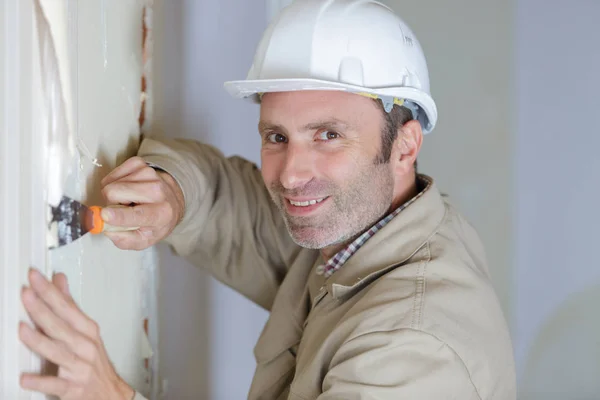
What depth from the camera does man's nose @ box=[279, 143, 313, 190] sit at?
4.56 feet

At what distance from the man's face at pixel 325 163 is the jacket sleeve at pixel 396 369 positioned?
1.09 feet

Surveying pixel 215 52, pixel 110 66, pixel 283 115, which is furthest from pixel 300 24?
pixel 215 52

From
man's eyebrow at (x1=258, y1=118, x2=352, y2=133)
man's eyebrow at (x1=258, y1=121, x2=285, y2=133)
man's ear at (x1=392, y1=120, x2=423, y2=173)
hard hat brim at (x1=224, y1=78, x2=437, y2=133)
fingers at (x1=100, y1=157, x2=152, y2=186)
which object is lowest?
fingers at (x1=100, y1=157, x2=152, y2=186)

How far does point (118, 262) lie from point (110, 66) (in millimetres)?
415

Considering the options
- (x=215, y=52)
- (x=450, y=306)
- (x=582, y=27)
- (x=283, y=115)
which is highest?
(x=582, y=27)

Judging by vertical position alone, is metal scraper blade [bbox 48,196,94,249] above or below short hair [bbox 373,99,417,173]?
below

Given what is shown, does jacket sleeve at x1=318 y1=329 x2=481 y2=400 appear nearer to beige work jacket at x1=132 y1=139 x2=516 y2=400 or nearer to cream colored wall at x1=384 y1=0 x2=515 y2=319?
beige work jacket at x1=132 y1=139 x2=516 y2=400

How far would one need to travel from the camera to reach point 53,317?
0.95 metres

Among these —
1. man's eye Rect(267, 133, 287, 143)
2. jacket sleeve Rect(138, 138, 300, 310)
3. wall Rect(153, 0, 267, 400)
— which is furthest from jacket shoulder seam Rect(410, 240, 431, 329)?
wall Rect(153, 0, 267, 400)

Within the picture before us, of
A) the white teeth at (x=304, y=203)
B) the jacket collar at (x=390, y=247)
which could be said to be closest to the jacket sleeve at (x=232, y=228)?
the white teeth at (x=304, y=203)

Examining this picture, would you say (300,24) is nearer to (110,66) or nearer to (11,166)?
(110,66)

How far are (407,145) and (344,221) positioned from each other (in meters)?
0.24

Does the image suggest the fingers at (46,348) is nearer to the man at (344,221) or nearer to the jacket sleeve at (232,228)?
the man at (344,221)

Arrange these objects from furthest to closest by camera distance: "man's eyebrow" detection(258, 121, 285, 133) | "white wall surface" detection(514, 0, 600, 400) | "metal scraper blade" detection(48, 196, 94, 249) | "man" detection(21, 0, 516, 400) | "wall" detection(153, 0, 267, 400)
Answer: "white wall surface" detection(514, 0, 600, 400), "wall" detection(153, 0, 267, 400), "man's eyebrow" detection(258, 121, 285, 133), "man" detection(21, 0, 516, 400), "metal scraper blade" detection(48, 196, 94, 249)
